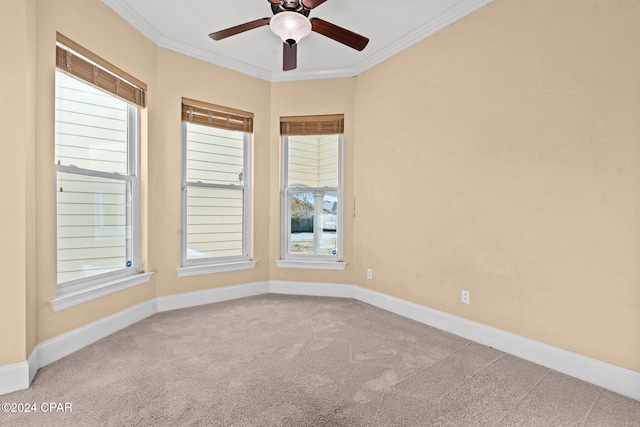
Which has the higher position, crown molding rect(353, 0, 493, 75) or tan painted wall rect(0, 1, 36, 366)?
crown molding rect(353, 0, 493, 75)

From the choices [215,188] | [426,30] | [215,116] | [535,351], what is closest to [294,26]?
[426,30]

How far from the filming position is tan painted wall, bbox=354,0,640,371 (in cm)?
194

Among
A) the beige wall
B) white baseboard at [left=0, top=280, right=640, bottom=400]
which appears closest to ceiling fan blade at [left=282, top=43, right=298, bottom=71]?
the beige wall

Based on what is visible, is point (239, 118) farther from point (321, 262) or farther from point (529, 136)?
point (529, 136)

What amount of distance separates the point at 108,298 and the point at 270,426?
1.95 metres

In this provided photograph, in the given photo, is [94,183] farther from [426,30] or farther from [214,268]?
[426,30]

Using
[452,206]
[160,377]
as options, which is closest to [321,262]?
[452,206]

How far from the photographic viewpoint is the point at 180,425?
1578mm

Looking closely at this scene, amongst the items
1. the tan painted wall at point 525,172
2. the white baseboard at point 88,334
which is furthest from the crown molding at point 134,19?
the white baseboard at point 88,334

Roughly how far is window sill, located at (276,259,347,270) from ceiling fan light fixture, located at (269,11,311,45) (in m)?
2.53

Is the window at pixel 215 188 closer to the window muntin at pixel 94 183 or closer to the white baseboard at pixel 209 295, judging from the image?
the white baseboard at pixel 209 295

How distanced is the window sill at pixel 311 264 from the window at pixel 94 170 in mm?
1586

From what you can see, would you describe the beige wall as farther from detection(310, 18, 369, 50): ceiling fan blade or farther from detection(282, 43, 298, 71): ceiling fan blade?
detection(282, 43, 298, 71): ceiling fan blade

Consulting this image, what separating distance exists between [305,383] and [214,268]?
2.07 metres
